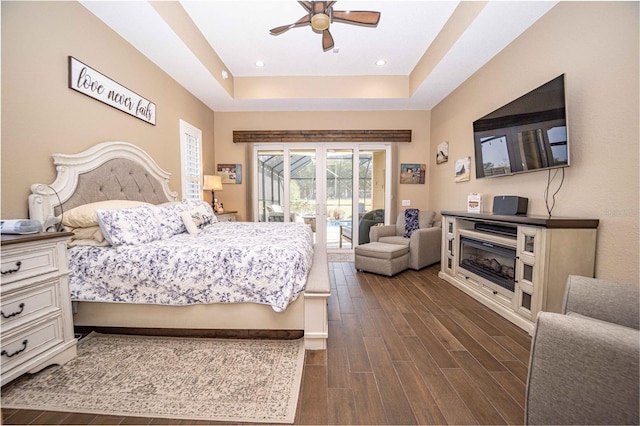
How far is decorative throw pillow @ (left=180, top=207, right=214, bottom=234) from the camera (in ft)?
8.57

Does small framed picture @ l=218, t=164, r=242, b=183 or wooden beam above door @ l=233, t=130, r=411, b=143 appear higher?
wooden beam above door @ l=233, t=130, r=411, b=143

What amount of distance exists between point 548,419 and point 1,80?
3.47 m

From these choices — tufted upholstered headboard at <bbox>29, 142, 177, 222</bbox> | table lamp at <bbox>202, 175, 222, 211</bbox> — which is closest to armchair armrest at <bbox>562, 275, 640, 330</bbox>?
tufted upholstered headboard at <bbox>29, 142, 177, 222</bbox>

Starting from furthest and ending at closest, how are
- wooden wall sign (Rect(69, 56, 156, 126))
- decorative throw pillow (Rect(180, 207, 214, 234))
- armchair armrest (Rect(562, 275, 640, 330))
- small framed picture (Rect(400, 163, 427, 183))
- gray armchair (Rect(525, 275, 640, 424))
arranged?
1. small framed picture (Rect(400, 163, 427, 183))
2. decorative throw pillow (Rect(180, 207, 214, 234))
3. wooden wall sign (Rect(69, 56, 156, 126))
4. armchair armrest (Rect(562, 275, 640, 330))
5. gray armchair (Rect(525, 275, 640, 424))

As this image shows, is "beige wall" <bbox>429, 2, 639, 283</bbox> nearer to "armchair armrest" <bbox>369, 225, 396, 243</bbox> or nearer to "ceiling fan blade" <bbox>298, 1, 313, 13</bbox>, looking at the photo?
"armchair armrest" <bbox>369, 225, 396, 243</bbox>

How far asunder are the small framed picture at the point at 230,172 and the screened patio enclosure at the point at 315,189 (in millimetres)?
392

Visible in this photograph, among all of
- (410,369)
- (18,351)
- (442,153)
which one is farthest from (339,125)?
(18,351)

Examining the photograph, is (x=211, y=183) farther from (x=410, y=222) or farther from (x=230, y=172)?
(x=410, y=222)

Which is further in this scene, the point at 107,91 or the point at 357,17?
the point at 107,91

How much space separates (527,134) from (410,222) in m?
2.24

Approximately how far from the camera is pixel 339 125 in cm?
475

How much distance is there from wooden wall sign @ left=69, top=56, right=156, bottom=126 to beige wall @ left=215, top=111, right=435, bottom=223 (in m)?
1.84

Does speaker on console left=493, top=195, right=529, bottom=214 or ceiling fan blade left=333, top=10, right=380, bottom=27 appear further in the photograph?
speaker on console left=493, top=195, right=529, bottom=214

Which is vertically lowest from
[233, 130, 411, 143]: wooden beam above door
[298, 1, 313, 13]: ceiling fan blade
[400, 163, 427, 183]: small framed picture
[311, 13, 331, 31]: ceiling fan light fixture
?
[400, 163, 427, 183]: small framed picture
